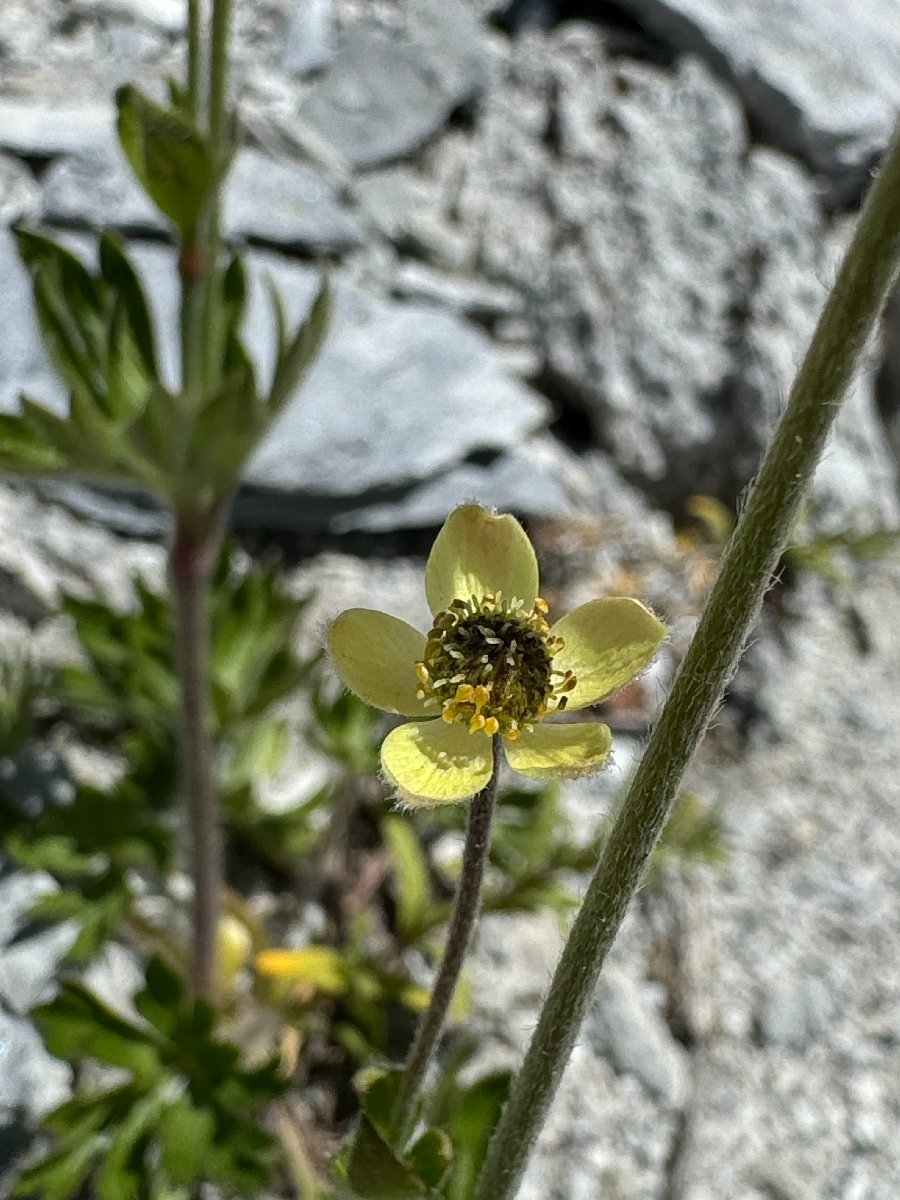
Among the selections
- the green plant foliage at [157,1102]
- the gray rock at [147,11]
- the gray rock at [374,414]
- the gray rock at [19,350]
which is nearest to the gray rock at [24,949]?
the green plant foliage at [157,1102]

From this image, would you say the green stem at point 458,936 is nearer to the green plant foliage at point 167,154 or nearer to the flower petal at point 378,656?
the flower petal at point 378,656

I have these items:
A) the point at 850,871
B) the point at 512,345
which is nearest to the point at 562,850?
the point at 850,871

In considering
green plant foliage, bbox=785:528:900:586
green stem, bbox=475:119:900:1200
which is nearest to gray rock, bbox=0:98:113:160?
green plant foliage, bbox=785:528:900:586

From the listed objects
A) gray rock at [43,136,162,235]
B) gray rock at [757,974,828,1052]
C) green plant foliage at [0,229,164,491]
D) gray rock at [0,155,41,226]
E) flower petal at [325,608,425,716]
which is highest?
flower petal at [325,608,425,716]

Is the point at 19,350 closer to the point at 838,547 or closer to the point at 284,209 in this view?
the point at 284,209

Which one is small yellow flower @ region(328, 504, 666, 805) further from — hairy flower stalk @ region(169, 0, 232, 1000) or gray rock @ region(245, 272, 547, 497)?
gray rock @ region(245, 272, 547, 497)
